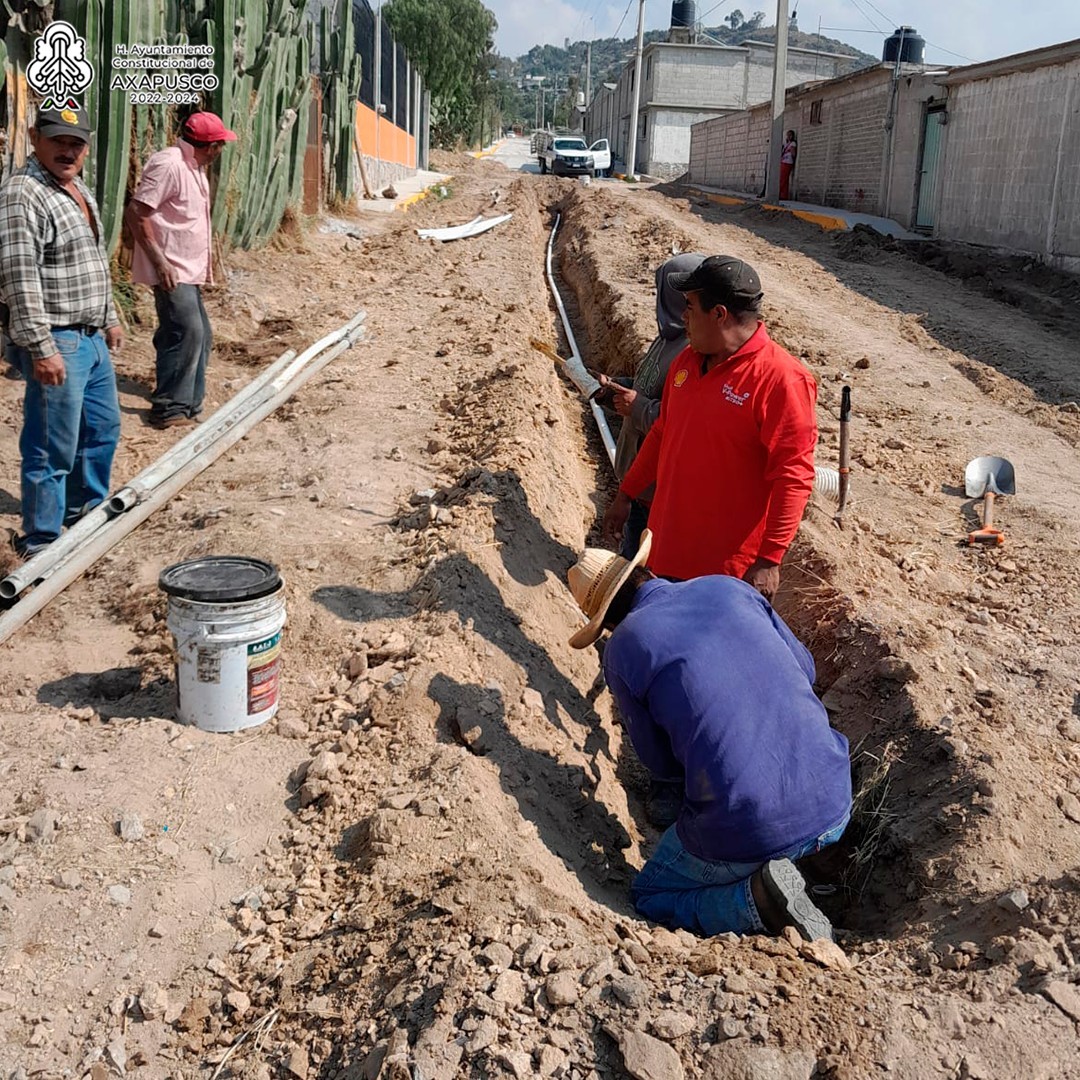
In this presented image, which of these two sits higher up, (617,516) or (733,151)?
(733,151)

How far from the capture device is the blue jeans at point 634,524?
5051 millimetres

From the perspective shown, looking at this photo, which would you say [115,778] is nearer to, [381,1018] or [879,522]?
[381,1018]

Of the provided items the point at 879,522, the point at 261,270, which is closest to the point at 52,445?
the point at 879,522

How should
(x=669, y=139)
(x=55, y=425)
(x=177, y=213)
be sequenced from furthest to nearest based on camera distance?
(x=669, y=139) → (x=177, y=213) → (x=55, y=425)

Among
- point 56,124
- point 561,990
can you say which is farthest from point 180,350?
point 561,990

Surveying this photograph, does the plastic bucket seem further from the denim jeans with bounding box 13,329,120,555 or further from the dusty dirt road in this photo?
the denim jeans with bounding box 13,329,120,555

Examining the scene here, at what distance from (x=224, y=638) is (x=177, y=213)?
3.98 meters

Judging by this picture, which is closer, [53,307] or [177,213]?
[53,307]

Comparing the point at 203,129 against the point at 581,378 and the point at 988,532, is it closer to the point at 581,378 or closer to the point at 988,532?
the point at 581,378

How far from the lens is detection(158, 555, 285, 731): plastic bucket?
11.4ft

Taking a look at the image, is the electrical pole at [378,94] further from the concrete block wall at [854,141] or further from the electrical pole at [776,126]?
the concrete block wall at [854,141]

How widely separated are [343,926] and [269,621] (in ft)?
3.62

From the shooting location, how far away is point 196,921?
9.54ft

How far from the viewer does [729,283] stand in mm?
3660
